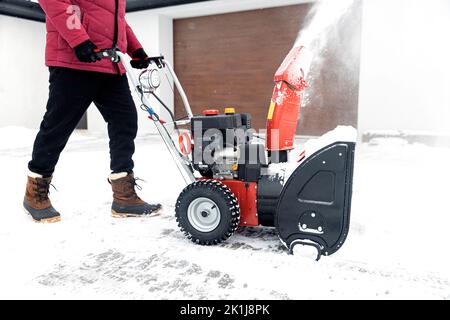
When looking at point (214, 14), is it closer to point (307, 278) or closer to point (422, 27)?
point (422, 27)

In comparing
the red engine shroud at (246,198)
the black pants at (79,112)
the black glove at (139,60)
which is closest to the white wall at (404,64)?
the black glove at (139,60)

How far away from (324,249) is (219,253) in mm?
429

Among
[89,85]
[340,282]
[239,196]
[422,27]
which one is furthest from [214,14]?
[340,282]

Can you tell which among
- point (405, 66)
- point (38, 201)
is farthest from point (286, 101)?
point (405, 66)

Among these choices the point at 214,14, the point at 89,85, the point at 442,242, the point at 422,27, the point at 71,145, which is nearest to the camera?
the point at 442,242

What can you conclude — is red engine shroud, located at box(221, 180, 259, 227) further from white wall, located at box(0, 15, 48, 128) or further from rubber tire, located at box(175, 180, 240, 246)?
white wall, located at box(0, 15, 48, 128)

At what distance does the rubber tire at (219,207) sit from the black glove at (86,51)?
30.1 inches

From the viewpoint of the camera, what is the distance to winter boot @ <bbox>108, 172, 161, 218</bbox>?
7.29 ft

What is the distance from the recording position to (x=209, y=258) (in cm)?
160

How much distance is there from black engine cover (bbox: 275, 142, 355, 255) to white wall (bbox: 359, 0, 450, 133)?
4405 mm

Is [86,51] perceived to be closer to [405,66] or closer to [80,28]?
[80,28]

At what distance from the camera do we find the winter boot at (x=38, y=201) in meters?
2.09

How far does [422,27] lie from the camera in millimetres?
5012

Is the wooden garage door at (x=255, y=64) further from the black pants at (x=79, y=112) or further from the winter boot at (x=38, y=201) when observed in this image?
the winter boot at (x=38, y=201)
